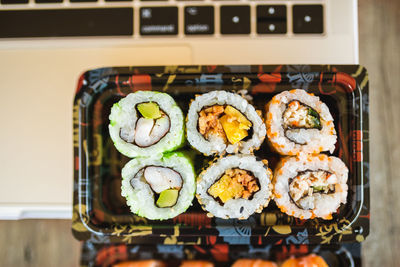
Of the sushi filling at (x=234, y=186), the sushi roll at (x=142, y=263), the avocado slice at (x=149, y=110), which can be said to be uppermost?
the avocado slice at (x=149, y=110)

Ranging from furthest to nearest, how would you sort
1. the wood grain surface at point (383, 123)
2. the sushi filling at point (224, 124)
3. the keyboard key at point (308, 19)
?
1. the wood grain surface at point (383, 123)
2. the keyboard key at point (308, 19)
3. the sushi filling at point (224, 124)

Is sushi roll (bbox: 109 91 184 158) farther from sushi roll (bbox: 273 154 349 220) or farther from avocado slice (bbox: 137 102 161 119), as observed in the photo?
sushi roll (bbox: 273 154 349 220)

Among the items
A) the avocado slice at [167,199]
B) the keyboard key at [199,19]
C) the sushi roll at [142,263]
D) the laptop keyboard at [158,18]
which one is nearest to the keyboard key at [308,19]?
the laptop keyboard at [158,18]

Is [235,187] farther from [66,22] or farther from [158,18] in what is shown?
[66,22]

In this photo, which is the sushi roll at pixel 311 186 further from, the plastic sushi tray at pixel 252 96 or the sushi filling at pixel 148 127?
the sushi filling at pixel 148 127

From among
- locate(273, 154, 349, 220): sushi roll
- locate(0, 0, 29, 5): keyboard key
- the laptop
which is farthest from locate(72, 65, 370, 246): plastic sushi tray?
locate(0, 0, 29, 5): keyboard key

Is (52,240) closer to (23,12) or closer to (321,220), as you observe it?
(23,12)

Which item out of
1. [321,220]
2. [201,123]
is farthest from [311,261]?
[201,123]

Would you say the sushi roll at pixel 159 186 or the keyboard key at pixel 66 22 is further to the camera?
the keyboard key at pixel 66 22
